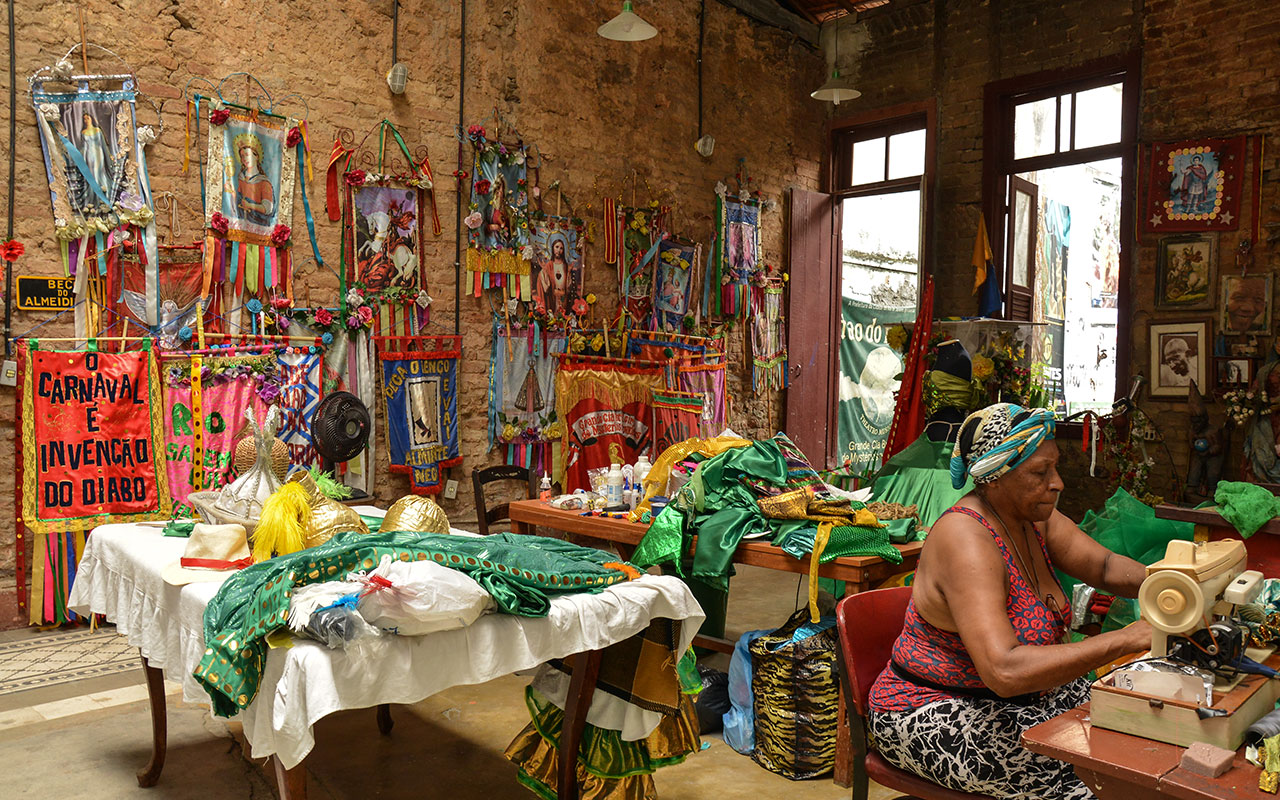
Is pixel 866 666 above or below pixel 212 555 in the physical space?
below

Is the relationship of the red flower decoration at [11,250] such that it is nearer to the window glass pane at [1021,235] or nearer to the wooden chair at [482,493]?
the wooden chair at [482,493]

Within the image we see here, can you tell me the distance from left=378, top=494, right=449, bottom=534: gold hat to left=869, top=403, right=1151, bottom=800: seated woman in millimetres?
1524

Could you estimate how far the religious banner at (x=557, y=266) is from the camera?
7711 mm

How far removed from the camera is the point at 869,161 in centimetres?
1015

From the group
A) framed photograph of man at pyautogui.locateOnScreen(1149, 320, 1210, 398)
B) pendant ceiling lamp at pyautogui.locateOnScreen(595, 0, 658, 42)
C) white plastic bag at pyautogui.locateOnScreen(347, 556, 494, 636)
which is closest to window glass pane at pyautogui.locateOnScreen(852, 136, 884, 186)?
framed photograph of man at pyautogui.locateOnScreen(1149, 320, 1210, 398)

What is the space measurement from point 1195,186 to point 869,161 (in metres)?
3.39

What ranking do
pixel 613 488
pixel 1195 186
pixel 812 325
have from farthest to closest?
pixel 812 325 < pixel 1195 186 < pixel 613 488

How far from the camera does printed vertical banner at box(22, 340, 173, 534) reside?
5305 millimetres

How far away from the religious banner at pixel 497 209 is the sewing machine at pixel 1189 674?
19.7 ft

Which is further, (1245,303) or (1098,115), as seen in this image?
(1098,115)

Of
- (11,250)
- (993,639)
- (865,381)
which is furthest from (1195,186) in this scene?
(11,250)

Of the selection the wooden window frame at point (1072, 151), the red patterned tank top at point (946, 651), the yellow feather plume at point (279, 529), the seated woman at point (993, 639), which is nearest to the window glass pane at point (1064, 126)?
the wooden window frame at point (1072, 151)

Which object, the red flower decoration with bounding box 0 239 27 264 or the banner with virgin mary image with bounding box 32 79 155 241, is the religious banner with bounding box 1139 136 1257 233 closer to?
the banner with virgin mary image with bounding box 32 79 155 241

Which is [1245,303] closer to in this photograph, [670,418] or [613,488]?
[670,418]
